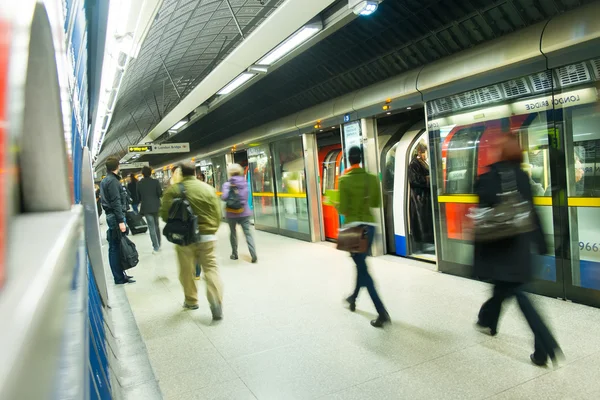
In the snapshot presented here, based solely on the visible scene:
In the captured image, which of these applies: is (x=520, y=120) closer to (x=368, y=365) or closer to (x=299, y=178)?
(x=368, y=365)

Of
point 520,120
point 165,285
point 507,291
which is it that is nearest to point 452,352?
point 507,291

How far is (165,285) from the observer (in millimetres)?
5902

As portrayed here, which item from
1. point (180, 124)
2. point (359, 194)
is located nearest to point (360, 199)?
point (359, 194)

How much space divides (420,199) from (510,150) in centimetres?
368

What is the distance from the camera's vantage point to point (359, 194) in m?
4.02

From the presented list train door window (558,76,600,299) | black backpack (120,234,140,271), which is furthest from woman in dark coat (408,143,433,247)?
black backpack (120,234,140,271)

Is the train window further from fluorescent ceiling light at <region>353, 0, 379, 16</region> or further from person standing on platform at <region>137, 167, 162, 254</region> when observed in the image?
person standing on platform at <region>137, 167, 162, 254</region>

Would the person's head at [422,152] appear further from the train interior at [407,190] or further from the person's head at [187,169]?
the person's head at [187,169]

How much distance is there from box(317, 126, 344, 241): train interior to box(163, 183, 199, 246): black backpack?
432 centimetres

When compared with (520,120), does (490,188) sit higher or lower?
Answer: lower

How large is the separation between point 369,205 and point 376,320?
1.10 m

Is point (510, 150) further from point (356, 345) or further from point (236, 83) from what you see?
point (236, 83)

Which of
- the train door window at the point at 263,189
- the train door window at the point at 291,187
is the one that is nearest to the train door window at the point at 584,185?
the train door window at the point at 291,187

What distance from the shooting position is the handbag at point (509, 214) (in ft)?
9.69
